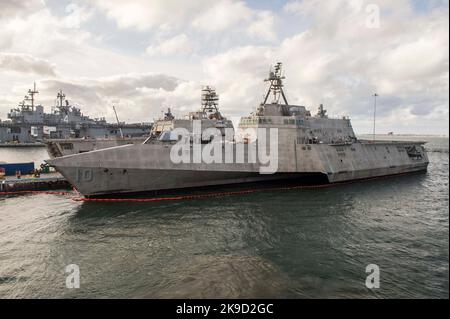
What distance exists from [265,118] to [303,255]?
20.3m

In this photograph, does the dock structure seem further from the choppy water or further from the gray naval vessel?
the gray naval vessel

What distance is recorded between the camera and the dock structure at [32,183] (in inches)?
1199

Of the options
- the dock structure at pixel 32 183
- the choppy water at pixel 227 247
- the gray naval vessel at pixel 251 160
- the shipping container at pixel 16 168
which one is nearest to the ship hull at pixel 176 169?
the gray naval vessel at pixel 251 160

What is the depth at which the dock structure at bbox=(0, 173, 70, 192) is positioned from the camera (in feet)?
99.9

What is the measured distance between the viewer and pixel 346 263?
13406 millimetres

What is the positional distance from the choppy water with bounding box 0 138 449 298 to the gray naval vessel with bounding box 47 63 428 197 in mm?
3061

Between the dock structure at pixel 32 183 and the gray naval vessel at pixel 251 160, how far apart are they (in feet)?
35.5

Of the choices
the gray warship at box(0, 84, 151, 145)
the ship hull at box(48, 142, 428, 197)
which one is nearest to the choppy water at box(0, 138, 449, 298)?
the ship hull at box(48, 142, 428, 197)

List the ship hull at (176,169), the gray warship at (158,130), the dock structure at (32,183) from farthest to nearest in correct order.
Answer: the gray warship at (158,130) < the dock structure at (32,183) < the ship hull at (176,169)

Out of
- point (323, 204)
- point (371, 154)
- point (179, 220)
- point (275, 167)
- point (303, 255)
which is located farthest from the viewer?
point (371, 154)

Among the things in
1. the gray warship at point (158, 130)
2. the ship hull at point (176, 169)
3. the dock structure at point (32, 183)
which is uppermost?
the gray warship at point (158, 130)

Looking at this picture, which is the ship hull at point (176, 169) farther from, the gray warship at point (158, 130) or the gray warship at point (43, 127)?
the gray warship at point (43, 127)
